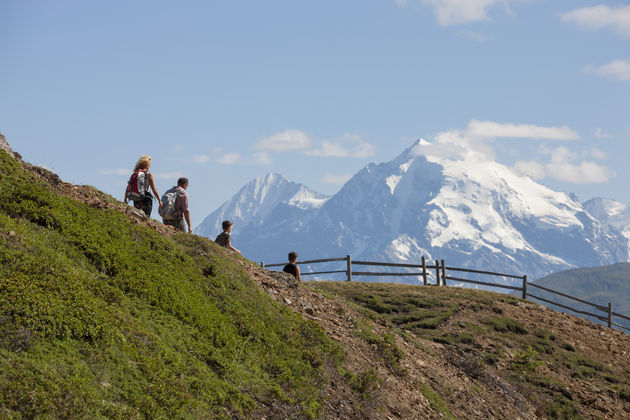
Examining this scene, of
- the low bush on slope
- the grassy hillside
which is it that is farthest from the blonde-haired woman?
the grassy hillside

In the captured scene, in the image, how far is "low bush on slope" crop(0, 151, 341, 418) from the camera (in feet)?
24.7

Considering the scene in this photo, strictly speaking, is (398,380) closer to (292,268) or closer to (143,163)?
(292,268)

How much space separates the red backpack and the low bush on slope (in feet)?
Answer: 5.07

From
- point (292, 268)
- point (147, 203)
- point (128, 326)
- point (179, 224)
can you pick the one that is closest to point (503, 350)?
point (292, 268)

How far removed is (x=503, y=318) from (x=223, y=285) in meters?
15.7

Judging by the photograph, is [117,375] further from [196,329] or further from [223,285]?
[223,285]

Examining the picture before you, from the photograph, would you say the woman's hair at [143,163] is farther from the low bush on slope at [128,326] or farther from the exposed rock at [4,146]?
the exposed rock at [4,146]

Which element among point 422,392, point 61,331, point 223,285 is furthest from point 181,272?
point 422,392

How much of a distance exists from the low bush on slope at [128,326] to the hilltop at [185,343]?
1.0 inches

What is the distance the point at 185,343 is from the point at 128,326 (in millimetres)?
1116

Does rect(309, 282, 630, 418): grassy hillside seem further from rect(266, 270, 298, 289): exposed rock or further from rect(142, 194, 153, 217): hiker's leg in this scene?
rect(142, 194, 153, 217): hiker's leg

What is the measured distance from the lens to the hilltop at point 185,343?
307 inches

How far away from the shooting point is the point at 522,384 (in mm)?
18672

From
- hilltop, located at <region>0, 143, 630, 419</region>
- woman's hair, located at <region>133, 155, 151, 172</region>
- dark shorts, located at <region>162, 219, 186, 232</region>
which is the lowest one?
hilltop, located at <region>0, 143, 630, 419</region>
